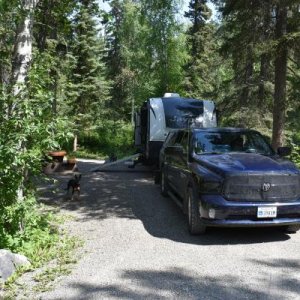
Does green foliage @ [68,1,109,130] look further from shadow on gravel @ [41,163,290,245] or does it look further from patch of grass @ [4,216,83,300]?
patch of grass @ [4,216,83,300]

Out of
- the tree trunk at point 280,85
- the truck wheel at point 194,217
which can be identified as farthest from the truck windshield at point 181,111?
the truck wheel at point 194,217

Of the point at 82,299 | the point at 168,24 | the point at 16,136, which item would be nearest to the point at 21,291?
the point at 82,299

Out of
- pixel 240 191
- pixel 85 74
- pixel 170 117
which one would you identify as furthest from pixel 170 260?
pixel 85 74

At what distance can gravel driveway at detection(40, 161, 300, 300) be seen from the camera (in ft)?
15.6

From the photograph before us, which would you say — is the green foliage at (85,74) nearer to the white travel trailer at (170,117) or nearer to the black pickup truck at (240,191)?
the white travel trailer at (170,117)

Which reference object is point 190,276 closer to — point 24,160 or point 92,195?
point 24,160

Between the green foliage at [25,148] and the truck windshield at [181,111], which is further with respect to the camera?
the truck windshield at [181,111]

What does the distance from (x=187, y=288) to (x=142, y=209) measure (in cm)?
437

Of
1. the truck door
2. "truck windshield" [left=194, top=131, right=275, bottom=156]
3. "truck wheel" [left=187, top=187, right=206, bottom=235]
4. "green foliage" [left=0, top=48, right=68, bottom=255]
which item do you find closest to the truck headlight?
"truck wheel" [left=187, top=187, right=206, bottom=235]

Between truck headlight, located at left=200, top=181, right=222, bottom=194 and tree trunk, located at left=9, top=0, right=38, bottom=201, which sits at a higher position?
tree trunk, located at left=9, top=0, right=38, bottom=201

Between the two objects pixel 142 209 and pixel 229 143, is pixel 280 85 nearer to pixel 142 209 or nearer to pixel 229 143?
pixel 229 143

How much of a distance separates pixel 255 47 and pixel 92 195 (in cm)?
692

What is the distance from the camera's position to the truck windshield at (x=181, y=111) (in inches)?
585

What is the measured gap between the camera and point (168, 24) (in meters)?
32.5
